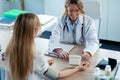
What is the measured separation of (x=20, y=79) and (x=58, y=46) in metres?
0.73

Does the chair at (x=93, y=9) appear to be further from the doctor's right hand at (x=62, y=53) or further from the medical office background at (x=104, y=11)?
the medical office background at (x=104, y=11)

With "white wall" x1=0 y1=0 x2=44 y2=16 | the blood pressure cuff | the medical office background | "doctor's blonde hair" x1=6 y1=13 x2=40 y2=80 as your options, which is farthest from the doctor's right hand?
"white wall" x1=0 y1=0 x2=44 y2=16

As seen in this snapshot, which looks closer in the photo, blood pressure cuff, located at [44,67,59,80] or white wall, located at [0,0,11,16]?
blood pressure cuff, located at [44,67,59,80]

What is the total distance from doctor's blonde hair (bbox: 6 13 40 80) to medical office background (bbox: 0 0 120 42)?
2415 mm

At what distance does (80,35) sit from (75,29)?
78 mm

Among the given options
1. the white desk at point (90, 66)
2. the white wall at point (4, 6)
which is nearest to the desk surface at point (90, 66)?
the white desk at point (90, 66)

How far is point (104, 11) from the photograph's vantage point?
156 inches

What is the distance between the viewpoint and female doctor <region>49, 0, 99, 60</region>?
7.79 feet

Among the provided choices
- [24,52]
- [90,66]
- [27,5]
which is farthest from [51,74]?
[27,5]

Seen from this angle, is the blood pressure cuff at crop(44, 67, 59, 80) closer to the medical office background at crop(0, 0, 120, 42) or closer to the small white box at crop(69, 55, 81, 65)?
the small white box at crop(69, 55, 81, 65)

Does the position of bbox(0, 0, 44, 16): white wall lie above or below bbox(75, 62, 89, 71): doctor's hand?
above

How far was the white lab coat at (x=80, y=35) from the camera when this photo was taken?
2391 millimetres

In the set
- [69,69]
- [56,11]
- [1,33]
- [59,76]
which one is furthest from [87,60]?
[56,11]

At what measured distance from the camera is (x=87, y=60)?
2.13 m
